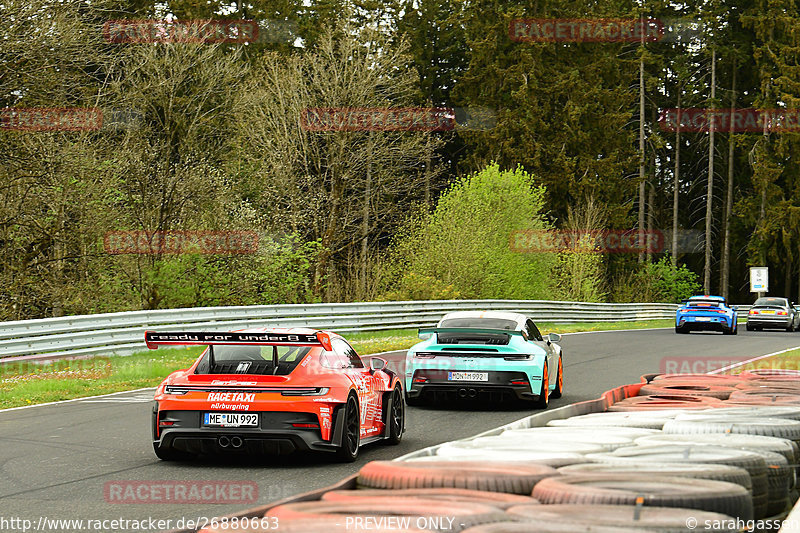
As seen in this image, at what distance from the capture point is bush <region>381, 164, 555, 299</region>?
37.0 m

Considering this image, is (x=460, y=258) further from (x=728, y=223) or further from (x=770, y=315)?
(x=728, y=223)

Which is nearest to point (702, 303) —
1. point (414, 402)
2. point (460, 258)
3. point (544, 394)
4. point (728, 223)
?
point (460, 258)

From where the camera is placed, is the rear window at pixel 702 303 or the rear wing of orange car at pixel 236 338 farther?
the rear window at pixel 702 303

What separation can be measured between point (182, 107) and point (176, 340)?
24001 mm

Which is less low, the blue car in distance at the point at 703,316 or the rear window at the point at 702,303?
the rear window at the point at 702,303

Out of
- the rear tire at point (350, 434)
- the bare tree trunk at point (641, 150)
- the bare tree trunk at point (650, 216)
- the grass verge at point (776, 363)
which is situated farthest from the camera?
the bare tree trunk at point (650, 216)

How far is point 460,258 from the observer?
3891 centimetres

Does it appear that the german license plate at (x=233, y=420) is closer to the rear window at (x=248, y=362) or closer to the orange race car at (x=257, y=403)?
the orange race car at (x=257, y=403)

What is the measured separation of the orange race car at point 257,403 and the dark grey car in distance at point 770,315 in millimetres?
40313

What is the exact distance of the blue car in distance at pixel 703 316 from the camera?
3859 centimetres

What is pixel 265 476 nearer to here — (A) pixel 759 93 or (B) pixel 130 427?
(B) pixel 130 427

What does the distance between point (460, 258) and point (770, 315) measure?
1622 cm

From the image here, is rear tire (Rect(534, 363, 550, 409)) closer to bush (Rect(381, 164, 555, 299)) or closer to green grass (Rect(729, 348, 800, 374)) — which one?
green grass (Rect(729, 348, 800, 374))

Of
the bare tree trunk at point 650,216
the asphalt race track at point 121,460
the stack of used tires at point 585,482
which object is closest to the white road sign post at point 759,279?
the bare tree trunk at point 650,216
